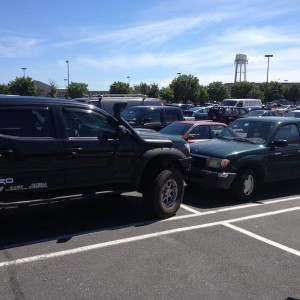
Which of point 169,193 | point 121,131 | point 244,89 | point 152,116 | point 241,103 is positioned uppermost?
point 244,89

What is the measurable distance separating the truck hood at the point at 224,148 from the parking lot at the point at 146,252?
1.03m

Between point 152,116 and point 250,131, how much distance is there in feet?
18.5

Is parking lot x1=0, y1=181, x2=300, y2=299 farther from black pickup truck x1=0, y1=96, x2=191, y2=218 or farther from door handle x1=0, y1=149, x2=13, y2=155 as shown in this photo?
door handle x1=0, y1=149, x2=13, y2=155

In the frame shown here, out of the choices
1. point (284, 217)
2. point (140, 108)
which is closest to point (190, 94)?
point (140, 108)

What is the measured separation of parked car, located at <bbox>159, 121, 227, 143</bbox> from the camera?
11.7 metres

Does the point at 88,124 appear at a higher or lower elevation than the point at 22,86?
lower

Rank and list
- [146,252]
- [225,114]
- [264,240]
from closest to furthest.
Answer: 1. [146,252]
2. [264,240]
3. [225,114]

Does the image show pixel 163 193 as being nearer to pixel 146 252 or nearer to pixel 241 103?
pixel 146 252

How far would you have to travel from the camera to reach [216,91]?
7681cm

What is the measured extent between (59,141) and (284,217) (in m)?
4.01

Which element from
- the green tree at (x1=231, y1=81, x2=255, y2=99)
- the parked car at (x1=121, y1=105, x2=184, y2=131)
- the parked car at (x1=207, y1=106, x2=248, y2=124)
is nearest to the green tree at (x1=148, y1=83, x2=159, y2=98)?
the green tree at (x1=231, y1=81, x2=255, y2=99)

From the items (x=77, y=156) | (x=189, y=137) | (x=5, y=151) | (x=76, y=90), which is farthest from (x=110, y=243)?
(x=76, y=90)

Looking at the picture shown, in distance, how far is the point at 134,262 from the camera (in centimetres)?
484

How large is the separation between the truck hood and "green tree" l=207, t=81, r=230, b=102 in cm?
6955
